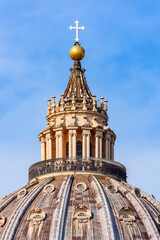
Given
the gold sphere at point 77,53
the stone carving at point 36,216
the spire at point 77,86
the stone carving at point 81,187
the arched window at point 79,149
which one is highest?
the gold sphere at point 77,53

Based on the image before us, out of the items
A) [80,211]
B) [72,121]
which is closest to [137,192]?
[80,211]

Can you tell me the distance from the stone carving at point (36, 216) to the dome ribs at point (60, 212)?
1127mm

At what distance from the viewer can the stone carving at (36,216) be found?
9050 centimetres

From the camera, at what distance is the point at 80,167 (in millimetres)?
98688

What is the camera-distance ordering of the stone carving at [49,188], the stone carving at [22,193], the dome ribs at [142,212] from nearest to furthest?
1. the dome ribs at [142,212]
2. the stone carving at [49,188]
3. the stone carving at [22,193]

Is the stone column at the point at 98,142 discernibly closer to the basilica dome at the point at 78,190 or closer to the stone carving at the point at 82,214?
the basilica dome at the point at 78,190

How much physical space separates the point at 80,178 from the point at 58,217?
8308 mm

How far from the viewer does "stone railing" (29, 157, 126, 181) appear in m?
98.7

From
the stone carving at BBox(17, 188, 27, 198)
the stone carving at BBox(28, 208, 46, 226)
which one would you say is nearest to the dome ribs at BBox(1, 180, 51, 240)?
the stone carving at BBox(17, 188, 27, 198)

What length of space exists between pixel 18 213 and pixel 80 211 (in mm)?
5881

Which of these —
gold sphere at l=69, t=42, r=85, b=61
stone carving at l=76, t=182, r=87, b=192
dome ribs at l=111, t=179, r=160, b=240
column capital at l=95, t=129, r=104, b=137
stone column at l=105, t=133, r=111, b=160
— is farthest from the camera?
gold sphere at l=69, t=42, r=85, b=61

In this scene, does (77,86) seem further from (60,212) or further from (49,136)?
(60,212)

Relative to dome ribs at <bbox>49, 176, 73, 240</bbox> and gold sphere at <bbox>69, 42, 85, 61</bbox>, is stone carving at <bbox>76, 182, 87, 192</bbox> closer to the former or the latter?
dome ribs at <bbox>49, 176, 73, 240</bbox>

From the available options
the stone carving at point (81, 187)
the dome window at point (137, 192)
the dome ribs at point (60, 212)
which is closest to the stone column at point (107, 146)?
the dome window at point (137, 192)
